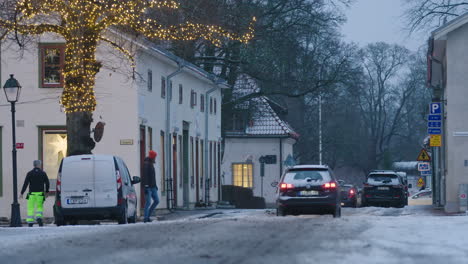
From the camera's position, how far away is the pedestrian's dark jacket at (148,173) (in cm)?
2769

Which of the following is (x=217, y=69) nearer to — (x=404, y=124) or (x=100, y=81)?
(x=100, y=81)

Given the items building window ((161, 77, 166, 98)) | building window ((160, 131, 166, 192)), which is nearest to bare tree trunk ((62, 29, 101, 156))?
building window ((160, 131, 166, 192))

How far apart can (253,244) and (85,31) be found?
49.1 ft

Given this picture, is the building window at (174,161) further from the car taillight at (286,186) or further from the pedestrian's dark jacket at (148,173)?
the car taillight at (286,186)

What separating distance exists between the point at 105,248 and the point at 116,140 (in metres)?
22.6

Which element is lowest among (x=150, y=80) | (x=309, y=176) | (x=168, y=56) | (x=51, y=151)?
(x=309, y=176)

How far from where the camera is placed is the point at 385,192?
47344 mm

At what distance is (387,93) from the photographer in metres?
96.4

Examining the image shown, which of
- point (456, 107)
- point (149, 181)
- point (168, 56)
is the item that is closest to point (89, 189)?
point (149, 181)

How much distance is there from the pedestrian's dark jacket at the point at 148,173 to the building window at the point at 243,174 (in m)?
41.4

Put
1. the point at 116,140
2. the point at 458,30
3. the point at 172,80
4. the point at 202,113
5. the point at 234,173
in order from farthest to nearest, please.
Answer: the point at 234,173 → the point at 202,113 → the point at 172,80 → the point at 458,30 → the point at 116,140

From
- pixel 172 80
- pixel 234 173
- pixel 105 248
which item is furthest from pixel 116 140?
pixel 234 173

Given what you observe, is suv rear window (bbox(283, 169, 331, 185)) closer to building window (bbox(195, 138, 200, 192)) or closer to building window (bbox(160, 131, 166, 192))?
building window (bbox(160, 131, 166, 192))

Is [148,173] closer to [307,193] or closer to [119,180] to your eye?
[119,180]
